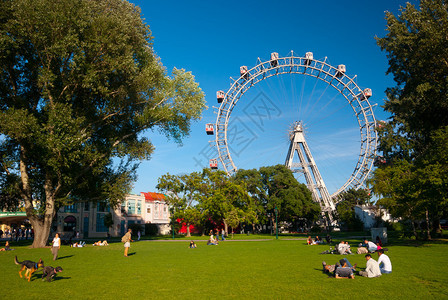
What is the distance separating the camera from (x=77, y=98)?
2589 centimetres

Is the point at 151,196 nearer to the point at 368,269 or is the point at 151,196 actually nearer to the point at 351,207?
the point at 351,207

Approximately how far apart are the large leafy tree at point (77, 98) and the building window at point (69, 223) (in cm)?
2912

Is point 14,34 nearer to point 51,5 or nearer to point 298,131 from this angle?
point 51,5

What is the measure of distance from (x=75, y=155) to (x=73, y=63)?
6293 mm

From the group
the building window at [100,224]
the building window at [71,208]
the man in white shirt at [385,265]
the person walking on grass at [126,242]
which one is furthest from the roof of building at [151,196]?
the man in white shirt at [385,265]

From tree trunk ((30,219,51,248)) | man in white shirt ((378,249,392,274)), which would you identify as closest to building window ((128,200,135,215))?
tree trunk ((30,219,51,248))

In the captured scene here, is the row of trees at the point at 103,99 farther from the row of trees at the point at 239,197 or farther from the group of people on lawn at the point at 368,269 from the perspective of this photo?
the row of trees at the point at 239,197

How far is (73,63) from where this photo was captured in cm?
2141

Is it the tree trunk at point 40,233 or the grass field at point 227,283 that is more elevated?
the tree trunk at point 40,233

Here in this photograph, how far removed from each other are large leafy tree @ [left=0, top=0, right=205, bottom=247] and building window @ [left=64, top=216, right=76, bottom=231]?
2912 centimetres

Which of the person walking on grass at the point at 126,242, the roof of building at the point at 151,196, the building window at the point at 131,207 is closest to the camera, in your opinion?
the person walking on grass at the point at 126,242

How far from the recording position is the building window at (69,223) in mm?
54375

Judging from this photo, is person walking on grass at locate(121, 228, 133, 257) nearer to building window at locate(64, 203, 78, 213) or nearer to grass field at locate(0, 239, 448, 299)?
grass field at locate(0, 239, 448, 299)

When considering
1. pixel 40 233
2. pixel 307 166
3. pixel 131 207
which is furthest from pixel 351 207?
pixel 40 233
